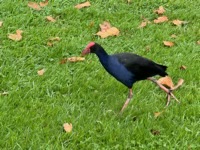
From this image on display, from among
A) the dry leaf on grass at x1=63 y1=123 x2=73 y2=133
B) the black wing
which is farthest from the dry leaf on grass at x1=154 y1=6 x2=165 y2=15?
the dry leaf on grass at x1=63 y1=123 x2=73 y2=133

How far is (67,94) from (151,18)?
6.68 ft

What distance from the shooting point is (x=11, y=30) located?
513 cm

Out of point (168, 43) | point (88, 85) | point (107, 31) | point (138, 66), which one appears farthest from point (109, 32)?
point (138, 66)

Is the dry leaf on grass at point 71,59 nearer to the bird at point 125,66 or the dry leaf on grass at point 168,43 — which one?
the bird at point 125,66

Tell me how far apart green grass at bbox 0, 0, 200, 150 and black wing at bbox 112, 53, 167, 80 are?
31cm

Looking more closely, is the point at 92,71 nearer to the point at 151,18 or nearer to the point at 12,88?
the point at 12,88

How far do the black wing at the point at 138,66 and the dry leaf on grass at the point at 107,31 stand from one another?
4.34ft

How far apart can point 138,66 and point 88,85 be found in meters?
0.61

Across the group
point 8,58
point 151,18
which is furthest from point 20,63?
point 151,18

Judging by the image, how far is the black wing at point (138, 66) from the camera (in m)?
3.84

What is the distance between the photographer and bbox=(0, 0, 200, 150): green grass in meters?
3.64

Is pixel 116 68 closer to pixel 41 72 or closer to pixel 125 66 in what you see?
pixel 125 66

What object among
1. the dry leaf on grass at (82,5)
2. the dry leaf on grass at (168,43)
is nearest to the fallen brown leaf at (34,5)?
the dry leaf on grass at (82,5)

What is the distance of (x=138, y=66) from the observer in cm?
387
